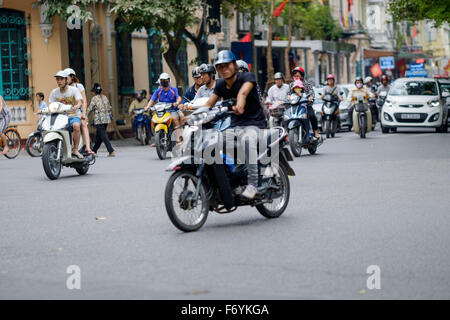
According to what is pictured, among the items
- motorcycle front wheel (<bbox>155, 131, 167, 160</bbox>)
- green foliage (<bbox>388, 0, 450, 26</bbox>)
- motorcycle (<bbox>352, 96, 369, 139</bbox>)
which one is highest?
green foliage (<bbox>388, 0, 450, 26</bbox>)

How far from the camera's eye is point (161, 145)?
2002 cm

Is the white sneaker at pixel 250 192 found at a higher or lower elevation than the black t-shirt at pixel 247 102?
lower

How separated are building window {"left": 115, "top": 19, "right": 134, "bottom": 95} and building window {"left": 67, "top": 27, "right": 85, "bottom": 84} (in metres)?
2.47

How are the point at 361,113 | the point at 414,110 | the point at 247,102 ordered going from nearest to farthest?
the point at 247,102
the point at 361,113
the point at 414,110

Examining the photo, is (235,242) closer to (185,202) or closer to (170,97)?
(185,202)

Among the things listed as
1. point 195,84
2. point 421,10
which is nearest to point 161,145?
point 195,84

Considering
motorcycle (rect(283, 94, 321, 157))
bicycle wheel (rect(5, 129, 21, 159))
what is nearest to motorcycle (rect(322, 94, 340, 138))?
motorcycle (rect(283, 94, 321, 157))

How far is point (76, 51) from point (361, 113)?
8.75 m

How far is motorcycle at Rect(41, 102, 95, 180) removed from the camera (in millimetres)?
15250

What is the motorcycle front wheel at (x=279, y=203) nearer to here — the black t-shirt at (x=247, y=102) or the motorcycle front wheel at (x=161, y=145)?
the black t-shirt at (x=247, y=102)

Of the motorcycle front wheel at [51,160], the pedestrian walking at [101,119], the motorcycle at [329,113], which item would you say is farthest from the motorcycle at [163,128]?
the motorcycle at [329,113]

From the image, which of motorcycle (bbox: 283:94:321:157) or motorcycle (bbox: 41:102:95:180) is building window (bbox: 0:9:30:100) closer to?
motorcycle (bbox: 283:94:321:157)

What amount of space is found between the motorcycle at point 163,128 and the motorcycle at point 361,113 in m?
6.80

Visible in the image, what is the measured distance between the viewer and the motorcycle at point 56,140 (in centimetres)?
1525
